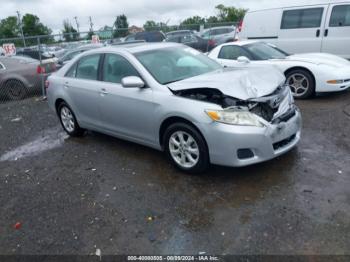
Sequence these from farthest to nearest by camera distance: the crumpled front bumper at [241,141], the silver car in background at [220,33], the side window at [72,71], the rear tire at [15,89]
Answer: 1. the silver car in background at [220,33]
2. the rear tire at [15,89]
3. the side window at [72,71]
4. the crumpled front bumper at [241,141]

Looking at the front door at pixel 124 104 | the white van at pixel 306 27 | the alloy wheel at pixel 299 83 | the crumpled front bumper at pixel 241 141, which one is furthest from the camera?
the white van at pixel 306 27

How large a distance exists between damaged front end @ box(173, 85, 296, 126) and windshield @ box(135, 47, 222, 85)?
1.62ft

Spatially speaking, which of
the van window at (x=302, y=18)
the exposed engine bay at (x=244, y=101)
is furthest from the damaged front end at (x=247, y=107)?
the van window at (x=302, y=18)

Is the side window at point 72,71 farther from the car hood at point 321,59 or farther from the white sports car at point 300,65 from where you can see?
the car hood at point 321,59

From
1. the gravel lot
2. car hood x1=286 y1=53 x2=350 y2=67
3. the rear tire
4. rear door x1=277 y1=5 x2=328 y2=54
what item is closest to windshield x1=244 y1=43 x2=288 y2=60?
car hood x1=286 y1=53 x2=350 y2=67

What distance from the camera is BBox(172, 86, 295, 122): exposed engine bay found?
3672 mm

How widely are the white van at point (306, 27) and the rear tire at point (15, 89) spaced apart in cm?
719

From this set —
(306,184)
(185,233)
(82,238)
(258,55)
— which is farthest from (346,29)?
(82,238)

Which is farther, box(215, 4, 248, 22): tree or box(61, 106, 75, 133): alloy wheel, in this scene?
box(215, 4, 248, 22): tree

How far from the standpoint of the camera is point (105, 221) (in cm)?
332

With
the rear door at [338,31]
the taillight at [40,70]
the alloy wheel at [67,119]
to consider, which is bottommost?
the alloy wheel at [67,119]

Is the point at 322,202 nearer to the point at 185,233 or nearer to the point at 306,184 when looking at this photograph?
the point at 306,184

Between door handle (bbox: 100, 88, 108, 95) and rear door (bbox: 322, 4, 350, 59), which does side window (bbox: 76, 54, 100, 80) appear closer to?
door handle (bbox: 100, 88, 108, 95)

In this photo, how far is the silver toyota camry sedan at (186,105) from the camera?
11.6 feet
